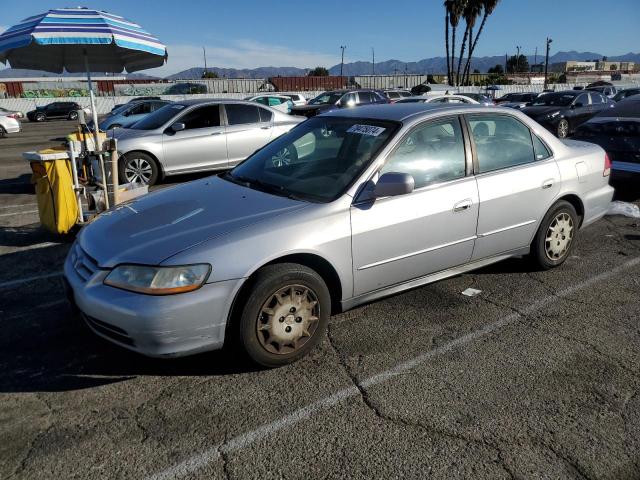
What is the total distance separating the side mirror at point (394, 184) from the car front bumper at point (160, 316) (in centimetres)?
118

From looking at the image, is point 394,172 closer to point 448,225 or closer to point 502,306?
point 448,225

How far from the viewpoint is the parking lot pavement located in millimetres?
2406

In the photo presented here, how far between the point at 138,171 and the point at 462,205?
6332 mm

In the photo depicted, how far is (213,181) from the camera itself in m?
4.12

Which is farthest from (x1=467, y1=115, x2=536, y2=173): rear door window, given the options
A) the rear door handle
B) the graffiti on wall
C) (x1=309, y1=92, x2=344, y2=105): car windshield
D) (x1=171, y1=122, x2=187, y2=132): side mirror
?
the graffiti on wall

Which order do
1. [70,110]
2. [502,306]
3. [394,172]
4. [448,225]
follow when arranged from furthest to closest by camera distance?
[70,110] → [502,306] → [448,225] → [394,172]

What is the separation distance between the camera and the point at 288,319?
3125 millimetres

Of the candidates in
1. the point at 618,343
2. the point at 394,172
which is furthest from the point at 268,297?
the point at 618,343

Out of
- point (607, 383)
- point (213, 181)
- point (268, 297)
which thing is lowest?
point (607, 383)

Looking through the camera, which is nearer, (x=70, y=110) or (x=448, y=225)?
(x=448, y=225)

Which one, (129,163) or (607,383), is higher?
(129,163)

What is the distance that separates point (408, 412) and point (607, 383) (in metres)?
1.27

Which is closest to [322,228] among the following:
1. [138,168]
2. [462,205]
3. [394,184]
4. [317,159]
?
[394,184]

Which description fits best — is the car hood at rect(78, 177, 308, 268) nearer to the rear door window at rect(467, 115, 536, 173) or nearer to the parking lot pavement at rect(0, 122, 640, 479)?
the parking lot pavement at rect(0, 122, 640, 479)
